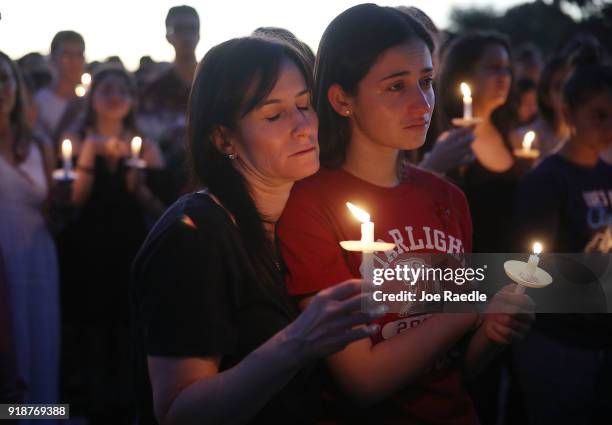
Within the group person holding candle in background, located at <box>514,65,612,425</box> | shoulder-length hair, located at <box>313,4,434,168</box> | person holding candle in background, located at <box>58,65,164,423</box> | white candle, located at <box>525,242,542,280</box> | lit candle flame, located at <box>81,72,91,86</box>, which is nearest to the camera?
white candle, located at <box>525,242,542,280</box>

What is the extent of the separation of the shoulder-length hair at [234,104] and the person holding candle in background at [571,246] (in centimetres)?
170

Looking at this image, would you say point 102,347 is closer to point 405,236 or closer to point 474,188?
point 474,188

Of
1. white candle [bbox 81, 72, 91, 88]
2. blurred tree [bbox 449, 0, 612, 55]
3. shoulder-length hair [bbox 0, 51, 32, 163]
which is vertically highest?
blurred tree [bbox 449, 0, 612, 55]

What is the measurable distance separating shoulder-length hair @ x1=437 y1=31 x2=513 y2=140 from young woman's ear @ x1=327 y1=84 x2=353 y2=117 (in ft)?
5.88

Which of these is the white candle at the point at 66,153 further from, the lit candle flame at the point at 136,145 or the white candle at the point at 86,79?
the white candle at the point at 86,79

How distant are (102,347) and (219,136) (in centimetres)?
326

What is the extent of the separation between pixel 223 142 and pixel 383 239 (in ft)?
1.54

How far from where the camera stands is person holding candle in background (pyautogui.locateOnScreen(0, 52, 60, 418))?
4.11 meters

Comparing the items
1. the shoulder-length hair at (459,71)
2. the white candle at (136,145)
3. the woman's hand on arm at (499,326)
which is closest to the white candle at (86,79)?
the white candle at (136,145)

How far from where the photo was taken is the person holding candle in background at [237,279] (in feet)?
5.36

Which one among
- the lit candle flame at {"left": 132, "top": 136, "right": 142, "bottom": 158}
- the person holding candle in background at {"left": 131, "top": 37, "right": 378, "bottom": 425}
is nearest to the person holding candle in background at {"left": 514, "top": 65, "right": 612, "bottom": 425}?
the person holding candle in background at {"left": 131, "top": 37, "right": 378, "bottom": 425}

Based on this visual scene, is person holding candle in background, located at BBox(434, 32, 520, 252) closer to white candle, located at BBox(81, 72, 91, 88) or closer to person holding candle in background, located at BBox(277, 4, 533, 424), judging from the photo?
person holding candle in background, located at BBox(277, 4, 533, 424)

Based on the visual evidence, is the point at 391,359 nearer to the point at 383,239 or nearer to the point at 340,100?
the point at 383,239

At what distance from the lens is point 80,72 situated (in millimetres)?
6355
